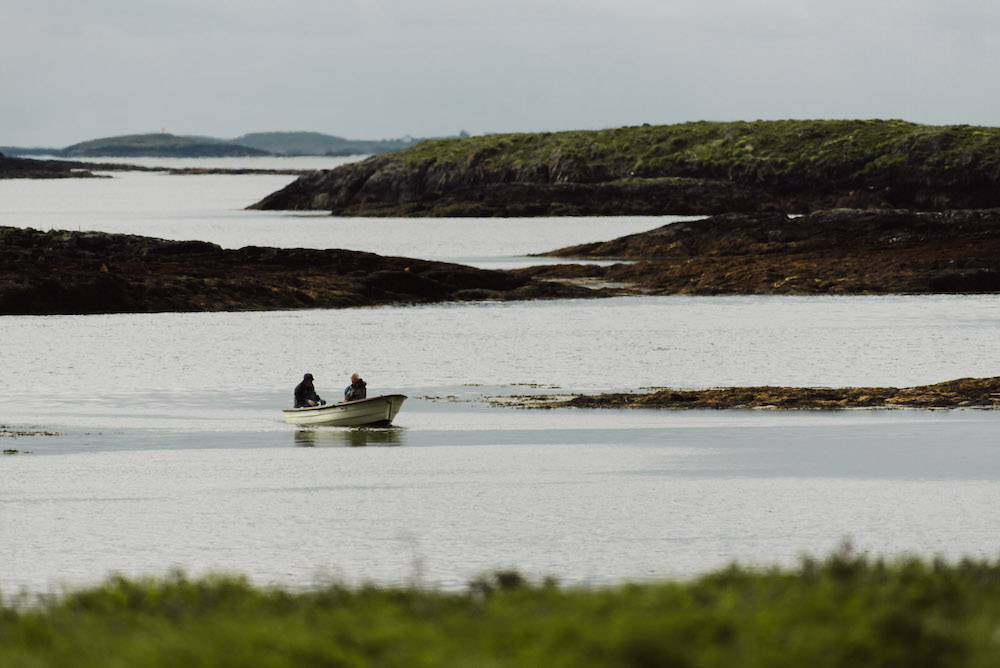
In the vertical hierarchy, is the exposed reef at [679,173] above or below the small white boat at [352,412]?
above

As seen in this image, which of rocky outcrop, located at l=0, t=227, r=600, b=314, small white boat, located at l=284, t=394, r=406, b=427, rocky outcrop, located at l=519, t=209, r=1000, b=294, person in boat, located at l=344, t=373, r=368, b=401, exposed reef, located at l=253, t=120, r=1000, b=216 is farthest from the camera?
exposed reef, located at l=253, t=120, r=1000, b=216

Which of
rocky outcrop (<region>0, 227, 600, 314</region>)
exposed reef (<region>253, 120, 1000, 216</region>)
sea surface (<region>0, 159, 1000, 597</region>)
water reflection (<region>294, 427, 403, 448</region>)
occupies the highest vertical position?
exposed reef (<region>253, 120, 1000, 216</region>)

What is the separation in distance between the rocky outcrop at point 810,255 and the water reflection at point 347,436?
35.0 m

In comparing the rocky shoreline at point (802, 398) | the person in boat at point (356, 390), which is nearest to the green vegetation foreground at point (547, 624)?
the person in boat at point (356, 390)

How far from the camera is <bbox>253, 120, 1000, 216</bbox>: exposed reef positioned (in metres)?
121

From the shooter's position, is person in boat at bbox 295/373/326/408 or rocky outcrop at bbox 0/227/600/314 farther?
rocky outcrop at bbox 0/227/600/314

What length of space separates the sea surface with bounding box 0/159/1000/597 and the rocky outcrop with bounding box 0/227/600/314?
3.32 metres

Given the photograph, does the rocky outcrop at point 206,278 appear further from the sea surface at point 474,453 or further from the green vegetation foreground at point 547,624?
the green vegetation foreground at point 547,624

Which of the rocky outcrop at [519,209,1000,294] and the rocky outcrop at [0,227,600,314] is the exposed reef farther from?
the rocky outcrop at [0,227,600,314]

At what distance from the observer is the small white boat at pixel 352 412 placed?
2562 centimetres

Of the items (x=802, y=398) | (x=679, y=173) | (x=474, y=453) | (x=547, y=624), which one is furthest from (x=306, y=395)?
(x=679, y=173)

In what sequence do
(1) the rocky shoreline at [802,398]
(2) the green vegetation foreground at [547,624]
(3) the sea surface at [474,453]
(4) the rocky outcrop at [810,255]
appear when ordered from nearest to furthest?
(2) the green vegetation foreground at [547,624]
(3) the sea surface at [474,453]
(1) the rocky shoreline at [802,398]
(4) the rocky outcrop at [810,255]

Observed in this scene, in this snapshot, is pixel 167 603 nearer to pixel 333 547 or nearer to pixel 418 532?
pixel 333 547

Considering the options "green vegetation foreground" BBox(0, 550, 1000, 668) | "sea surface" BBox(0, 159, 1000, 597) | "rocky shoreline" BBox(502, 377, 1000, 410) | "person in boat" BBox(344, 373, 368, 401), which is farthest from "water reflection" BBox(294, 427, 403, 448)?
"green vegetation foreground" BBox(0, 550, 1000, 668)
